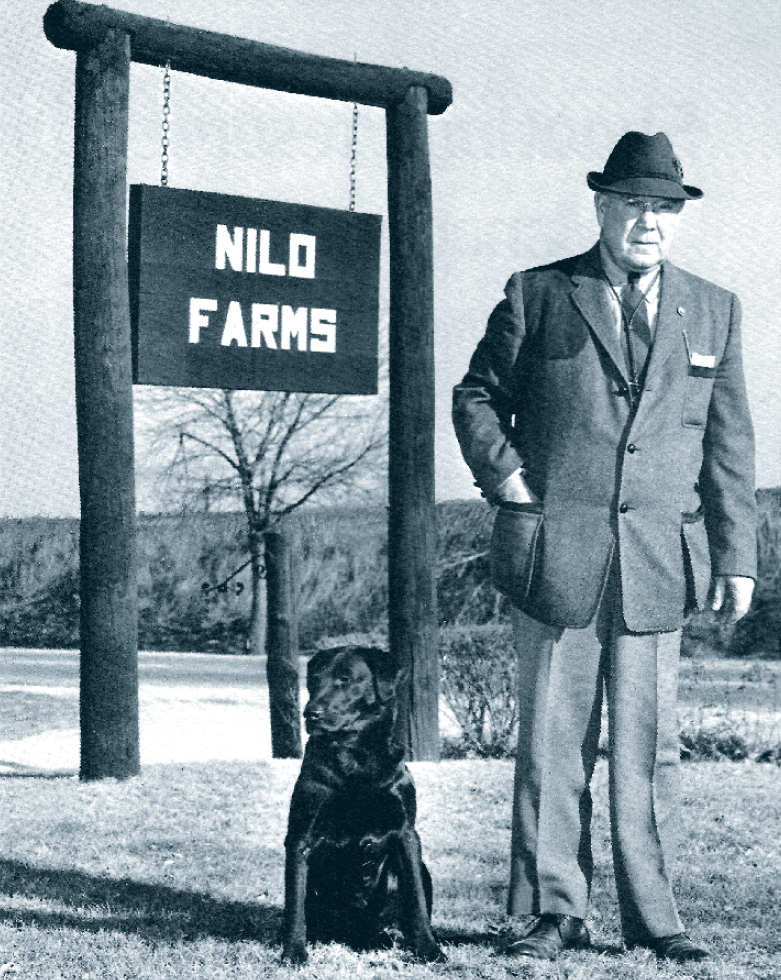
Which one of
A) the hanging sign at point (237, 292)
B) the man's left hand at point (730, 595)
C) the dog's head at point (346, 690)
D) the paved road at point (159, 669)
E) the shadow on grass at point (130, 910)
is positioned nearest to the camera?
the dog's head at point (346, 690)

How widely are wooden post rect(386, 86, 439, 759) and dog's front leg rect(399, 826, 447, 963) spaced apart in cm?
430

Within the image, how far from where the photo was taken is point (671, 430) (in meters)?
5.14

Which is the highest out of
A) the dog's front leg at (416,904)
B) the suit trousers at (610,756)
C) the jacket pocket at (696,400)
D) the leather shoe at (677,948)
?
the jacket pocket at (696,400)

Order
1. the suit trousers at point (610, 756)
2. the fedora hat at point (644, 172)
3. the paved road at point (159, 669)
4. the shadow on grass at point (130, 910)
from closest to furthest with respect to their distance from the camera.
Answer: the fedora hat at point (644, 172)
the suit trousers at point (610, 756)
the shadow on grass at point (130, 910)
the paved road at point (159, 669)

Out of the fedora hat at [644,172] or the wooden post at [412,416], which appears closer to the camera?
the fedora hat at [644,172]

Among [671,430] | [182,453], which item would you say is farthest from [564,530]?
[182,453]

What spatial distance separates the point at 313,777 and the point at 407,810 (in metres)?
0.31

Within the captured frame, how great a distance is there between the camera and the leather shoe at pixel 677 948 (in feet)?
16.9

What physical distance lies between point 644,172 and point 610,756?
1.82 m

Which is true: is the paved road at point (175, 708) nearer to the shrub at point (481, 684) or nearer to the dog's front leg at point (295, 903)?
the shrub at point (481, 684)

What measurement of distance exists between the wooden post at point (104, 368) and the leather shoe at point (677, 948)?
14.3ft

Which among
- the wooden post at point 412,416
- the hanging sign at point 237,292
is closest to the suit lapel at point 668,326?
the hanging sign at point 237,292

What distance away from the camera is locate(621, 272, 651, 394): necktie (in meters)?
5.14

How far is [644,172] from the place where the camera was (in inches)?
198
